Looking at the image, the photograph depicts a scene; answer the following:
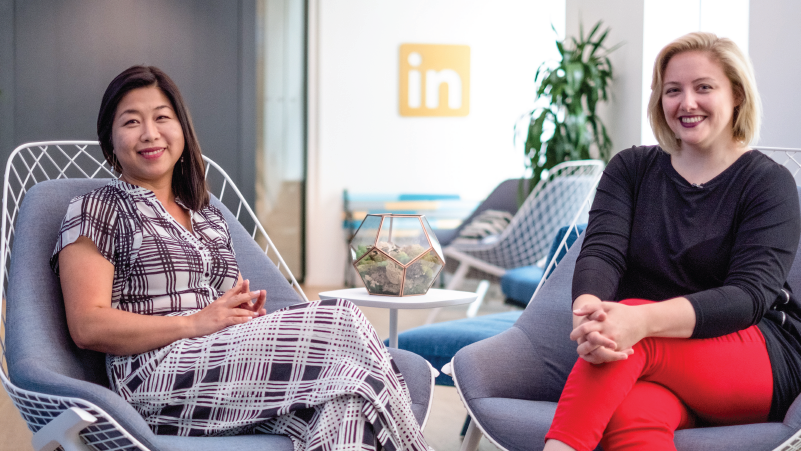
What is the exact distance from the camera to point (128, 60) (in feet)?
12.3

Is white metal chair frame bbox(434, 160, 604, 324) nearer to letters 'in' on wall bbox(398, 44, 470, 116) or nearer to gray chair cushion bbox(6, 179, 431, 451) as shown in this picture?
letters 'in' on wall bbox(398, 44, 470, 116)

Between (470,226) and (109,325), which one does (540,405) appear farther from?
(470,226)

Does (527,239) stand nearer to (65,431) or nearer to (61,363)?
(61,363)

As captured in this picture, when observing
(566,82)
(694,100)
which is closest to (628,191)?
(694,100)

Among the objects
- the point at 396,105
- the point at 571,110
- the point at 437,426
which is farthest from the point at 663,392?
the point at 396,105

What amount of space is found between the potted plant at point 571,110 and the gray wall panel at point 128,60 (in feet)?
5.62

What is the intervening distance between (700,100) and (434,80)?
4749 mm

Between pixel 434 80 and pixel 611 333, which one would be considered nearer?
pixel 611 333

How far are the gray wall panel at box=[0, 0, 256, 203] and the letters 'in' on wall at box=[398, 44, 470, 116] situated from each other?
226 cm

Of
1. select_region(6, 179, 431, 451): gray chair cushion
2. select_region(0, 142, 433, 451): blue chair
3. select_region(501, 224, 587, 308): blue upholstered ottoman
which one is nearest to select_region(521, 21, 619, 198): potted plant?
select_region(501, 224, 587, 308): blue upholstered ottoman

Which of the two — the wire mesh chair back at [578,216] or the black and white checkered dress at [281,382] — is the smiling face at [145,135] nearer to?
the black and white checkered dress at [281,382]

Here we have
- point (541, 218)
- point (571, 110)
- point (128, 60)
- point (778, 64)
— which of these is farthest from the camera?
point (571, 110)

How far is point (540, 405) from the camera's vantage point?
4.80 ft

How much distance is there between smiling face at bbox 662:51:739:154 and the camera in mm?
1431
